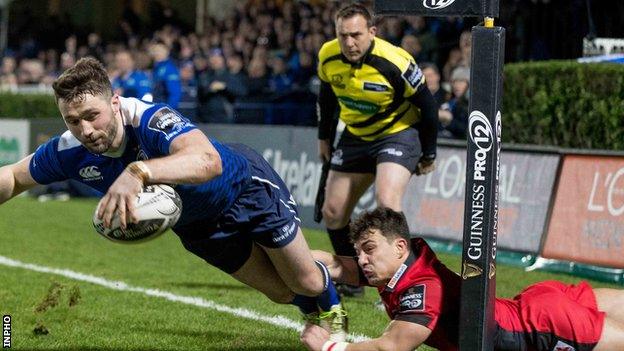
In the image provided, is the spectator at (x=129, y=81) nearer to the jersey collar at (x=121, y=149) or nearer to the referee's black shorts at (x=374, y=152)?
the referee's black shorts at (x=374, y=152)

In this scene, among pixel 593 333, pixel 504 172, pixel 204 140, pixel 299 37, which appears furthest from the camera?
pixel 299 37

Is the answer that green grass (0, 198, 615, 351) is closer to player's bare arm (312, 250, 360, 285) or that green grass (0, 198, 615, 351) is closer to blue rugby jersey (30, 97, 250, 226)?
player's bare arm (312, 250, 360, 285)

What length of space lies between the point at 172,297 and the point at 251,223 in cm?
297

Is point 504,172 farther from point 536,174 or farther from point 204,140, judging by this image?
point 204,140

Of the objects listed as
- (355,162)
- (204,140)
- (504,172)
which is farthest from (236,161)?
(504,172)

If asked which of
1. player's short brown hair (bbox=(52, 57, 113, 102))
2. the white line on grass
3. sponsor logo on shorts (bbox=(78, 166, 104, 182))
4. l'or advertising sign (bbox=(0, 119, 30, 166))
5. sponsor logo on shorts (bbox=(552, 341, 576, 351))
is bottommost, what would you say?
l'or advertising sign (bbox=(0, 119, 30, 166))

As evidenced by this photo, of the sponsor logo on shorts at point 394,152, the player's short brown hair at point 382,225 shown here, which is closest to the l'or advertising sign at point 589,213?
the sponsor logo on shorts at point 394,152

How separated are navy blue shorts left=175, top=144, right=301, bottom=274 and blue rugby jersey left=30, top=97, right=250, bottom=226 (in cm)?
8

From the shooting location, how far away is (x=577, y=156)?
456 inches

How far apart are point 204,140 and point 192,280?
5.04 m

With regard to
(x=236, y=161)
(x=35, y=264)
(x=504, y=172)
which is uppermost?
(x=236, y=161)

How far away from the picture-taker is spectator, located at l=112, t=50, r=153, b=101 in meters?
19.8

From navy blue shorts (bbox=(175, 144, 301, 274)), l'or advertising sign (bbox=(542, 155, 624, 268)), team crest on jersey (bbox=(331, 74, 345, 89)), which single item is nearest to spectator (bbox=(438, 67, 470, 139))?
l'or advertising sign (bbox=(542, 155, 624, 268))

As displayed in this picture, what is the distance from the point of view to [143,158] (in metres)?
5.99
